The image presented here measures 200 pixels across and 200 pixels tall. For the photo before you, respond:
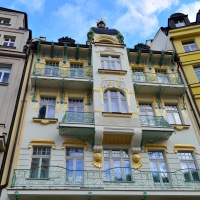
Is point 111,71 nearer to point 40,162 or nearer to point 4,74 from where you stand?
point 4,74

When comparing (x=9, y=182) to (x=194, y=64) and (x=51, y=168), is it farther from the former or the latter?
(x=194, y=64)

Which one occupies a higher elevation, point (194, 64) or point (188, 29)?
point (188, 29)

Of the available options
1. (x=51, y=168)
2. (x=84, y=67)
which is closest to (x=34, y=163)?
(x=51, y=168)

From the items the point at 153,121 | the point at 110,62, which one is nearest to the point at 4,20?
the point at 110,62

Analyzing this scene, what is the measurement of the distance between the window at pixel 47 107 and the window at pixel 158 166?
19.8ft

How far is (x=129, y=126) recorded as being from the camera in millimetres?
12578

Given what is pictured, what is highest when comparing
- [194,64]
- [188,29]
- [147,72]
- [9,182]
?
[188,29]

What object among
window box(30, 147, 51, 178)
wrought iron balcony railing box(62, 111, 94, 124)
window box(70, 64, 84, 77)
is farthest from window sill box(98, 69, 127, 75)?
window box(30, 147, 51, 178)

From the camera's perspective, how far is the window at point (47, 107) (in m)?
13.9

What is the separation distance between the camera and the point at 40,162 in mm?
11773

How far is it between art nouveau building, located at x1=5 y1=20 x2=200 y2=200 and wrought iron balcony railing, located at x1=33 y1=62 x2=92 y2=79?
0.06m

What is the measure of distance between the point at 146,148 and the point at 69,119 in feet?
14.4

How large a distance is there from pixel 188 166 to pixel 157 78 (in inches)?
251

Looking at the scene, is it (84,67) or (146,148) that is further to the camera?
(84,67)
